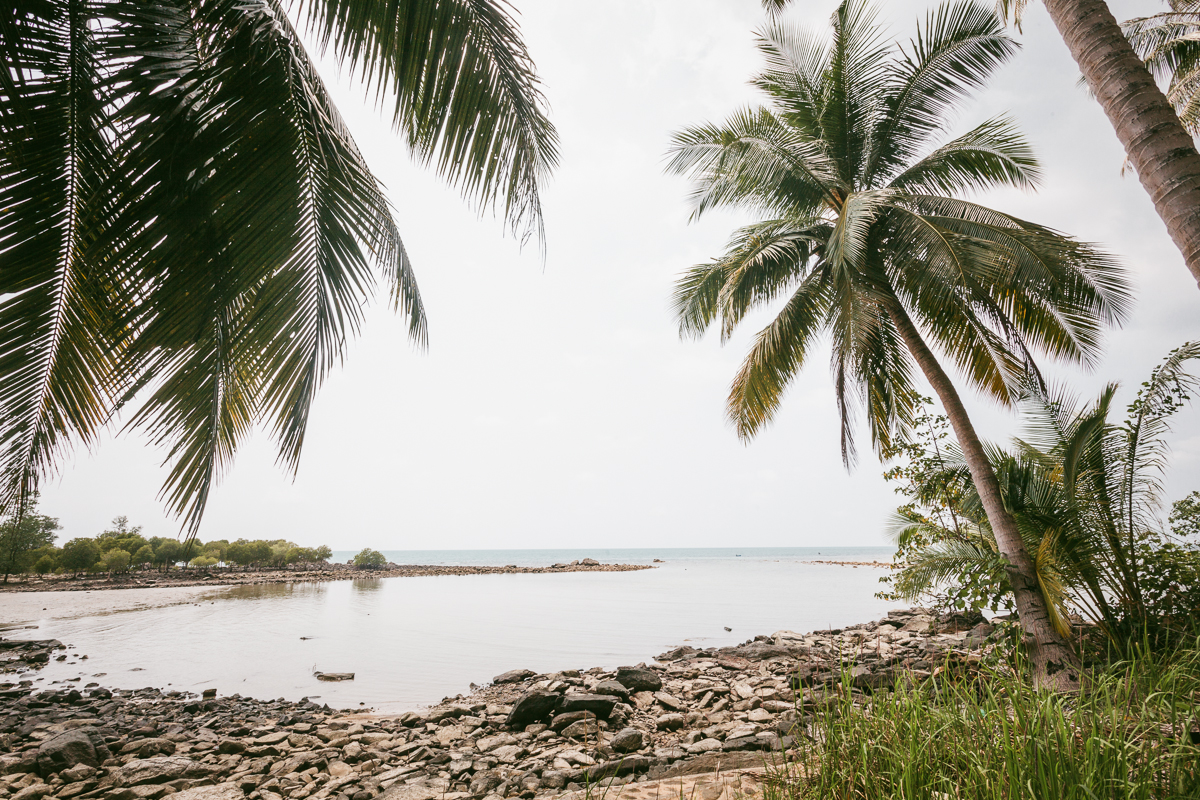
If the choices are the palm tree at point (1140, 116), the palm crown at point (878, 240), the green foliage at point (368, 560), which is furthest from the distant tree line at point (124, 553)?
the palm tree at point (1140, 116)

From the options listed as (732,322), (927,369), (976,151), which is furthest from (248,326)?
(976,151)

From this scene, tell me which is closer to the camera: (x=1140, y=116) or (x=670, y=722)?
(x=1140, y=116)

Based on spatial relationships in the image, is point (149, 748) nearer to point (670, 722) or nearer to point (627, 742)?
point (627, 742)

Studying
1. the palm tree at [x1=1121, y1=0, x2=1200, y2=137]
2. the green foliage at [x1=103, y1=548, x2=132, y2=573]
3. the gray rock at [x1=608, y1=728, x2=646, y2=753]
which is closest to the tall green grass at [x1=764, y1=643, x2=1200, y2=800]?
the gray rock at [x1=608, y1=728, x2=646, y2=753]

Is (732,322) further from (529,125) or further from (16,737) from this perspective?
(16,737)

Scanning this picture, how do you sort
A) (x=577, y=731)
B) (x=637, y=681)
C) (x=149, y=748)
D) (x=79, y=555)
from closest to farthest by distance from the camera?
(x=577, y=731) → (x=149, y=748) → (x=637, y=681) → (x=79, y=555)

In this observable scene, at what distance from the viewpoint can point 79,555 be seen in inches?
1061

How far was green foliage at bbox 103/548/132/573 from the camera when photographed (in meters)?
27.3

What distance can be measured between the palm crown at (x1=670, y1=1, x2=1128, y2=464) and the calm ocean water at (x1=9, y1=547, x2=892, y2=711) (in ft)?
18.5

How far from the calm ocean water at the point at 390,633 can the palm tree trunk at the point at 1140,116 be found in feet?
26.5

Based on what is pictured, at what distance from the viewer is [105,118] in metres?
2.36

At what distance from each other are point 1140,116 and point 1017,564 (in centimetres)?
466

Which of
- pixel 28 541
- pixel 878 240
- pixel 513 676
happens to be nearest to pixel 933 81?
pixel 878 240

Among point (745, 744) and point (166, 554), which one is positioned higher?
point (745, 744)
